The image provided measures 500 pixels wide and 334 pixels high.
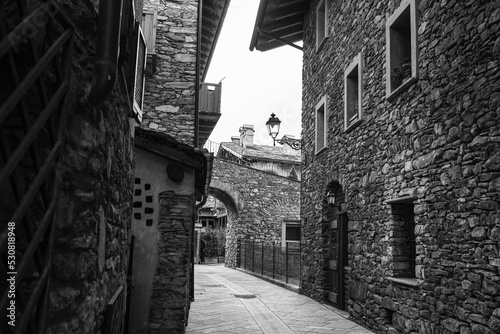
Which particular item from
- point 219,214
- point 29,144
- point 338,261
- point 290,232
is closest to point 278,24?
point 338,261

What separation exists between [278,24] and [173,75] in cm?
435

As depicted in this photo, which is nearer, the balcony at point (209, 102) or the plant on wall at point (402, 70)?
the plant on wall at point (402, 70)

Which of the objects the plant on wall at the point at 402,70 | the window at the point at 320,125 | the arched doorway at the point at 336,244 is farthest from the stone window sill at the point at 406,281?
the window at the point at 320,125

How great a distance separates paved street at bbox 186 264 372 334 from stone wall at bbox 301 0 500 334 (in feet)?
2.00

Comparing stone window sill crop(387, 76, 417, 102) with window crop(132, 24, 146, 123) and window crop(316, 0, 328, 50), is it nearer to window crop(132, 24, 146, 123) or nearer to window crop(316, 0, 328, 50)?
window crop(132, 24, 146, 123)

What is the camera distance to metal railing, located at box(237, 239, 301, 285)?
12.7 m

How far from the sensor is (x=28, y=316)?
4.83ft

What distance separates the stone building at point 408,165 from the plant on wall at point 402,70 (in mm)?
18

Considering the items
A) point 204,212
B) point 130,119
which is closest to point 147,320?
point 130,119

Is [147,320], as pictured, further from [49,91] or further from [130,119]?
[49,91]

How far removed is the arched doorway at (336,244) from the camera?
8.78 m

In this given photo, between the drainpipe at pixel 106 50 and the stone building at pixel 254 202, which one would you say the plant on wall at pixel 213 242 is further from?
the drainpipe at pixel 106 50

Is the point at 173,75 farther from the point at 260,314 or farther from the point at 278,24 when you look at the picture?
the point at 260,314

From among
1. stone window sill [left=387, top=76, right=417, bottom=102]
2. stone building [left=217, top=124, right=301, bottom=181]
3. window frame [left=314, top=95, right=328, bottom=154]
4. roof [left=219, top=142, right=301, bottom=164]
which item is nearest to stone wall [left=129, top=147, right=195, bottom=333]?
stone window sill [left=387, top=76, right=417, bottom=102]
